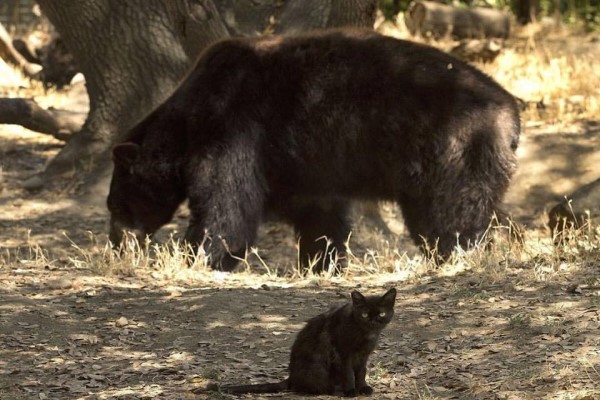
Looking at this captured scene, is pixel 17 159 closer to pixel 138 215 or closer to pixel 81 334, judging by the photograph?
pixel 138 215

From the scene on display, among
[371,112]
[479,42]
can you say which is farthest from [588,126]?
[371,112]

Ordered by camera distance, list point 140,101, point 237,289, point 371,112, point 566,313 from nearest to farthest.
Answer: point 566,313 < point 237,289 < point 371,112 < point 140,101

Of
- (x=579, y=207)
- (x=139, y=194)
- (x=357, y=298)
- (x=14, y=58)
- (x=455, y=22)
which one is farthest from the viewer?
(x=455, y=22)

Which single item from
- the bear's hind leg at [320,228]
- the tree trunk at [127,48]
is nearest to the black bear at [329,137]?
the bear's hind leg at [320,228]

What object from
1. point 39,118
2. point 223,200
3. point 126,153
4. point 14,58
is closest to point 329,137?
point 223,200

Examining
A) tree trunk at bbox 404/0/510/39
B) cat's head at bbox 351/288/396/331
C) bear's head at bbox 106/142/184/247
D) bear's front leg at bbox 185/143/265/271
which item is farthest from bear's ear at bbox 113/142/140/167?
tree trunk at bbox 404/0/510/39

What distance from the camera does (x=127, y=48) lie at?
41.0ft

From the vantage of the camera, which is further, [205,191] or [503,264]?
[205,191]

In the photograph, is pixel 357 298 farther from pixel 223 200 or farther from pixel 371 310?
pixel 223 200

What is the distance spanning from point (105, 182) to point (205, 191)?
3.57 m

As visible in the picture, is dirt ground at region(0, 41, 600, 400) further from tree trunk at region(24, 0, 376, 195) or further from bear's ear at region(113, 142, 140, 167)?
tree trunk at region(24, 0, 376, 195)

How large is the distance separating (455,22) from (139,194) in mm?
9473

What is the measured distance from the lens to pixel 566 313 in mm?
6547

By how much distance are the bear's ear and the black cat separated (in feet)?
15.7
